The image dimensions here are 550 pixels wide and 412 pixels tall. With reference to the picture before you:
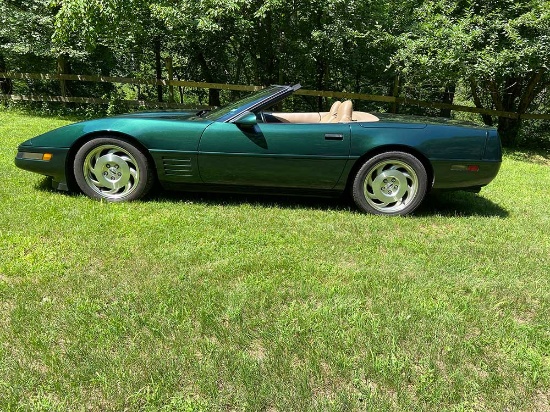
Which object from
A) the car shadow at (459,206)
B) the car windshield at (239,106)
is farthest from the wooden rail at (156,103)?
the car windshield at (239,106)

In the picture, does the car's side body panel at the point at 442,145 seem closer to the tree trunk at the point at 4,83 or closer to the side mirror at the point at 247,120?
the side mirror at the point at 247,120

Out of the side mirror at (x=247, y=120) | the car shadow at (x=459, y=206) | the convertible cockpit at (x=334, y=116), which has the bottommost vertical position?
the car shadow at (x=459, y=206)

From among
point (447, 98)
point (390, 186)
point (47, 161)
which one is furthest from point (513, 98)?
point (47, 161)

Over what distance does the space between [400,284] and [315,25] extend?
994 centimetres

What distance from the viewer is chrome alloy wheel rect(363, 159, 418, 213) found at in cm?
381

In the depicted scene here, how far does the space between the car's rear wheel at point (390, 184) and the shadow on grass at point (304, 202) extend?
0.64 ft

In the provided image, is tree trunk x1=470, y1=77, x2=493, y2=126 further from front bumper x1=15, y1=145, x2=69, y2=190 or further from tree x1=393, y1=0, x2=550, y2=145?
front bumper x1=15, y1=145, x2=69, y2=190

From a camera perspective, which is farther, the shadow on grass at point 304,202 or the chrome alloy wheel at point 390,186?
the shadow on grass at point 304,202

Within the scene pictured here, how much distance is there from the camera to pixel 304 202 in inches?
165

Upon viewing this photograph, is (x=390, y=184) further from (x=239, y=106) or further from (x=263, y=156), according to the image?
(x=239, y=106)

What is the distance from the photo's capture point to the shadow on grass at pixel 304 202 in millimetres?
3979

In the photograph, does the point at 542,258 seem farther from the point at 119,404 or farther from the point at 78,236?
the point at 78,236

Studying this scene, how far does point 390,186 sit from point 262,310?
2.18 metres

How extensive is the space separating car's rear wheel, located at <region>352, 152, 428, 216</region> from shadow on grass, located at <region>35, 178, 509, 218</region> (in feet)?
0.64
